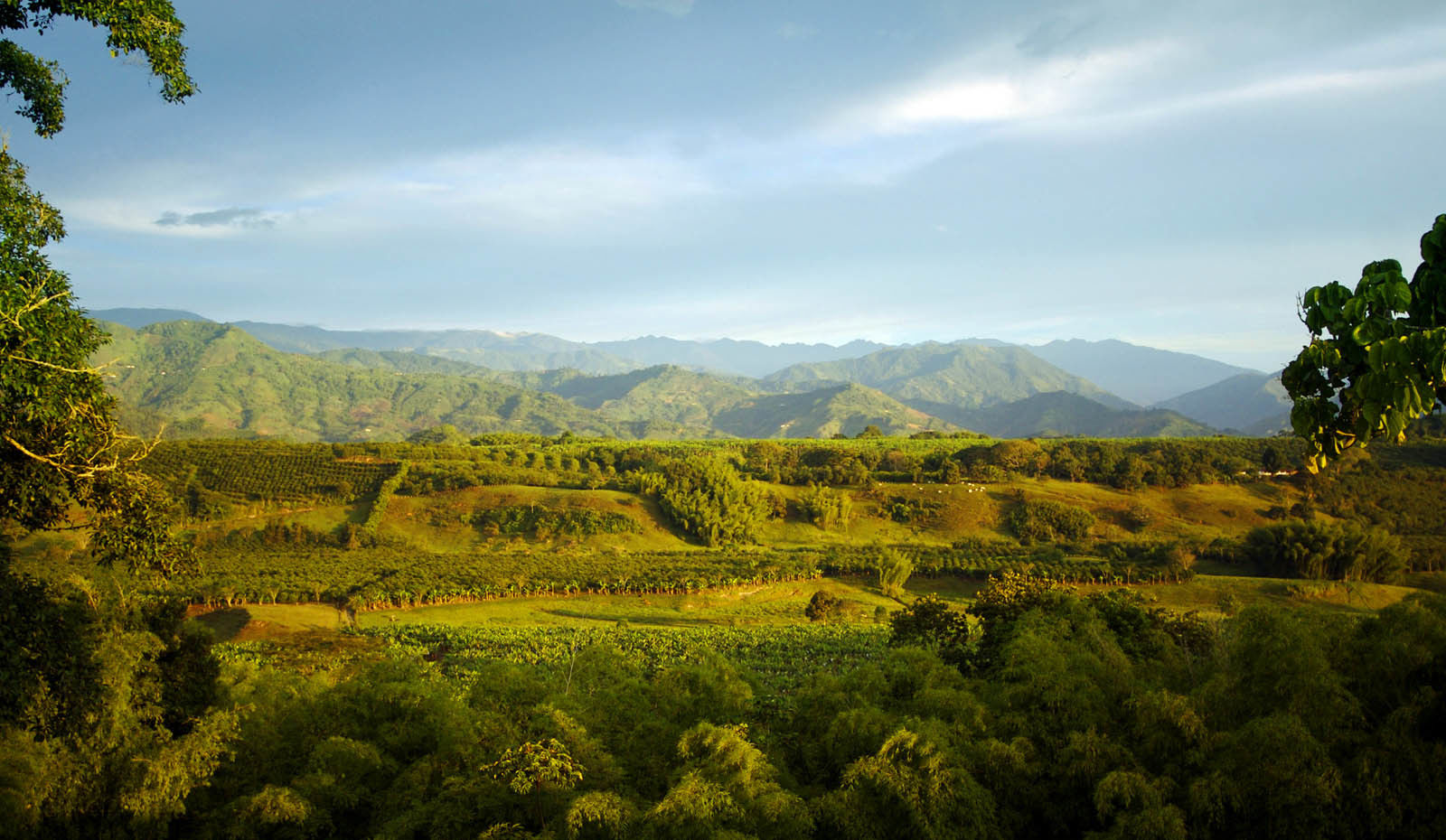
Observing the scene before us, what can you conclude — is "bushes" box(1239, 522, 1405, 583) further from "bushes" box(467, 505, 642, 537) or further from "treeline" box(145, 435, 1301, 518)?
"bushes" box(467, 505, 642, 537)

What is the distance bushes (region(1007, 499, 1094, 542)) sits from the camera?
8275 cm

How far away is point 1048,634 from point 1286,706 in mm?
6749

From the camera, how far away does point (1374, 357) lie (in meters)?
4.53

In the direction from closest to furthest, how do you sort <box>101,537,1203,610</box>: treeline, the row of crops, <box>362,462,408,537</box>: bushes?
the row of crops → <box>101,537,1203,610</box>: treeline → <box>362,462,408,537</box>: bushes

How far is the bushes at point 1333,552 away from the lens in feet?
193

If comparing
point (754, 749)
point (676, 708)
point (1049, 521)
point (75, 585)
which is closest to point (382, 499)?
point (1049, 521)

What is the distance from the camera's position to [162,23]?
23.6 feet

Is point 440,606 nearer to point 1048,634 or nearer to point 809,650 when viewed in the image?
point 809,650

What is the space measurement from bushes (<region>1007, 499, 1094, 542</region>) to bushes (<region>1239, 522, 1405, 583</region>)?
1958 centimetres

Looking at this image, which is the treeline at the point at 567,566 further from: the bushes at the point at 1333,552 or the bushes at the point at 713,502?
the bushes at the point at 1333,552

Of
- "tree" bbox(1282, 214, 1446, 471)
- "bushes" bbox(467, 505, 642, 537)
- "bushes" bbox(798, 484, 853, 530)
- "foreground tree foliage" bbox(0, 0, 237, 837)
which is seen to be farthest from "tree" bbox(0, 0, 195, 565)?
"bushes" bbox(798, 484, 853, 530)

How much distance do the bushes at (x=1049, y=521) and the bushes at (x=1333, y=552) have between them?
19.6 m

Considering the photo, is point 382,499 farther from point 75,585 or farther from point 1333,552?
point 1333,552

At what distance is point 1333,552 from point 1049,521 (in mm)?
27731
